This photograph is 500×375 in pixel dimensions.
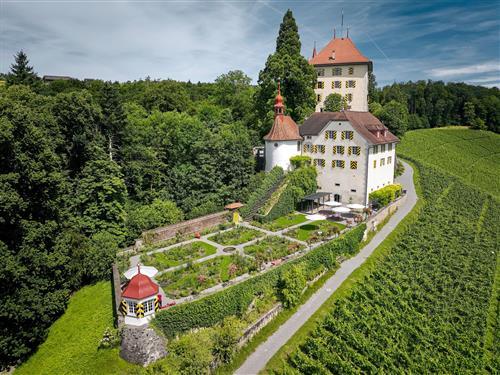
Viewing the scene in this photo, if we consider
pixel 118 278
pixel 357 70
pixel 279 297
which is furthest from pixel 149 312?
pixel 357 70

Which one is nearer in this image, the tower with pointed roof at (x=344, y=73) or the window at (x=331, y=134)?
the window at (x=331, y=134)

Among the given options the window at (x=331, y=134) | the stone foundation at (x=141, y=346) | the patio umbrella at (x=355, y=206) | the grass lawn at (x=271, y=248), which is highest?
the window at (x=331, y=134)

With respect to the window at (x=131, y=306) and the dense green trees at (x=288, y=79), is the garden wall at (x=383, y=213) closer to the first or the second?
the dense green trees at (x=288, y=79)

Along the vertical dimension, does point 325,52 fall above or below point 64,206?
above

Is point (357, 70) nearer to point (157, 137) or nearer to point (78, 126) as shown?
point (157, 137)

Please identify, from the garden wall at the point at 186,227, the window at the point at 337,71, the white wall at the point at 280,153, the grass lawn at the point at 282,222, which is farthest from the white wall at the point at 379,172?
the window at the point at 337,71

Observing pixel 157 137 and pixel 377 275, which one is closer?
pixel 377 275
